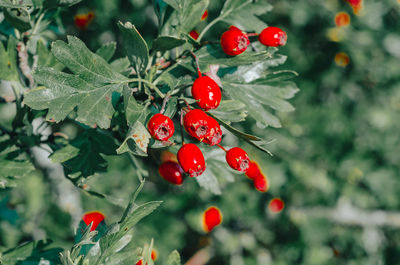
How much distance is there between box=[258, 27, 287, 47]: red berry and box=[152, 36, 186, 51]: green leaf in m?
0.32

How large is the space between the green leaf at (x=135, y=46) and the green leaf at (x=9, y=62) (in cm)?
43

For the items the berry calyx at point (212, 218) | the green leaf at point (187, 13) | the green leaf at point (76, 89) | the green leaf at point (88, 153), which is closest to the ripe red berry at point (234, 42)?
the green leaf at point (187, 13)

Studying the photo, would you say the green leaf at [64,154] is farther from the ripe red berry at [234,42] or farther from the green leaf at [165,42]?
the ripe red berry at [234,42]

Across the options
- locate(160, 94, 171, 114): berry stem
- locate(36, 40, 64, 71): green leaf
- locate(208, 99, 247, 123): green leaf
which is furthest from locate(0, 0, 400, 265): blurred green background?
locate(160, 94, 171, 114): berry stem

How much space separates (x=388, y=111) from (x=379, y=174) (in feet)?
3.35

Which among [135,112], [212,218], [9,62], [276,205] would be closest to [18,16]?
[9,62]

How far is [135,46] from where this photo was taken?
3.20 ft

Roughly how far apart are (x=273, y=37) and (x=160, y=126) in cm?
49

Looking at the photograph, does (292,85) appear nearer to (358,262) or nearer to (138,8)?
(138,8)

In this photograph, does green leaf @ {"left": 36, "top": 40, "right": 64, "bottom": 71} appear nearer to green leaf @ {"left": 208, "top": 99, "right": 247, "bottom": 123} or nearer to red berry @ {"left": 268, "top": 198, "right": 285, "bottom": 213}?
green leaf @ {"left": 208, "top": 99, "right": 247, "bottom": 123}

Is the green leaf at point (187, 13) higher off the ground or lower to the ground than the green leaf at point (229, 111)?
higher

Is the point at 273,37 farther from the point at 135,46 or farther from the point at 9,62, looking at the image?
the point at 9,62

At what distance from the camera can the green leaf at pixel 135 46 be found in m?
0.93

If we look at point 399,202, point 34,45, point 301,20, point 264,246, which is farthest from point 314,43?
point 34,45
